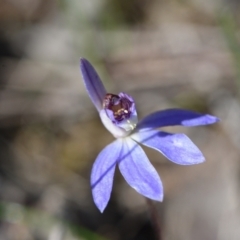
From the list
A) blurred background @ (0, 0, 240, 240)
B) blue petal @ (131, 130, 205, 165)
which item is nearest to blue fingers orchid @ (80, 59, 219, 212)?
blue petal @ (131, 130, 205, 165)

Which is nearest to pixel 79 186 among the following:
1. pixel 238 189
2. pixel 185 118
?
pixel 238 189

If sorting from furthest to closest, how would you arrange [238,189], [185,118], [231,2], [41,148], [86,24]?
[231,2]
[86,24]
[41,148]
[238,189]
[185,118]

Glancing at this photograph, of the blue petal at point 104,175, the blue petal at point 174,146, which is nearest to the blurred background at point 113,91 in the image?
the blue petal at point 104,175

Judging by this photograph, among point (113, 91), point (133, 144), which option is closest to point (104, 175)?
point (133, 144)

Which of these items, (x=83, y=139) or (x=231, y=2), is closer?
(x=83, y=139)

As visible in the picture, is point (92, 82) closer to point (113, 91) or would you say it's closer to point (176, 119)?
point (176, 119)

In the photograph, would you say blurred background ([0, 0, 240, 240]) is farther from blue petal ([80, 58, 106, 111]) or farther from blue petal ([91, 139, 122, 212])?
blue petal ([80, 58, 106, 111])

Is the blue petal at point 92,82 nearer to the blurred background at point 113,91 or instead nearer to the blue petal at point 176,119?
the blue petal at point 176,119

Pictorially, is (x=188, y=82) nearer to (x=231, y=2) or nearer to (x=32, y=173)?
(x=231, y=2)
